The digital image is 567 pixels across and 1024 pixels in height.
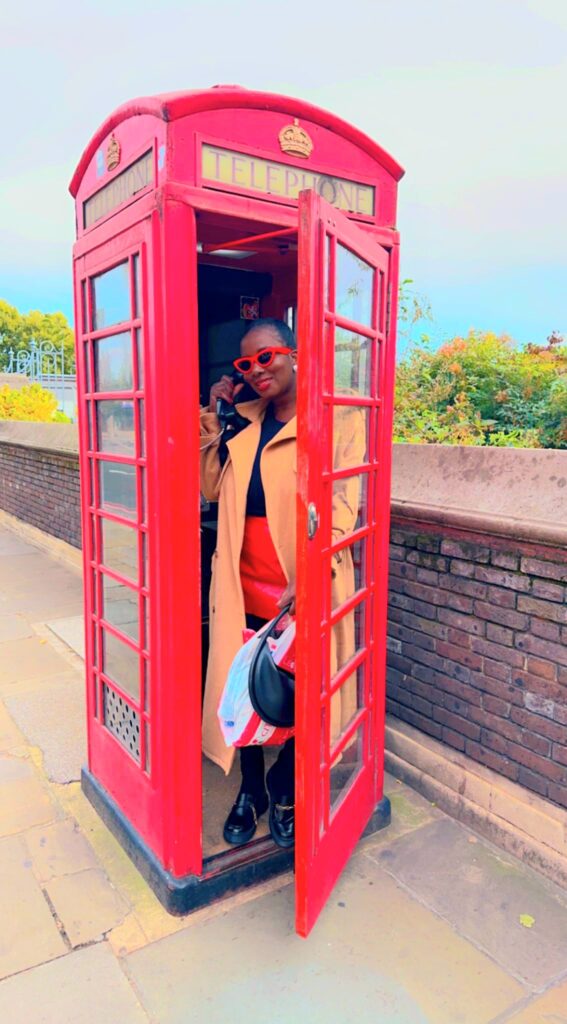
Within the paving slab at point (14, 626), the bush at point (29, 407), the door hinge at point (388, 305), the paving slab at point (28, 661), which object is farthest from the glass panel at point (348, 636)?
the bush at point (29, 407)

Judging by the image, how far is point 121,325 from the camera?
2379 millimetres

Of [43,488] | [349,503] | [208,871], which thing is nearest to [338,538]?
[349,503]

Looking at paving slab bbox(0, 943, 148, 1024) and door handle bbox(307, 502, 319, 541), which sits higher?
door handle bbox(307, 502, 319, 541)

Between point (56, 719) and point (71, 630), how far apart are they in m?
1.61

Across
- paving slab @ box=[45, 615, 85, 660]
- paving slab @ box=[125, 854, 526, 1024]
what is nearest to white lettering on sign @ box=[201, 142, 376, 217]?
paving slab @ box=[125, 854, 526, 1024]

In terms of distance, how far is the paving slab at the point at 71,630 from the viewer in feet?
16.8

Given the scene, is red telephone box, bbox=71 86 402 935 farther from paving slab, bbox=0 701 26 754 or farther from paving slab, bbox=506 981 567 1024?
paving slab, bbox=0 701 26 754

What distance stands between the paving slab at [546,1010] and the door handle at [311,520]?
1.53 metres

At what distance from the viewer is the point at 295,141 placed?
2279 mm

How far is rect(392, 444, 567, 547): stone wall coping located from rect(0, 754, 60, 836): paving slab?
212 cm

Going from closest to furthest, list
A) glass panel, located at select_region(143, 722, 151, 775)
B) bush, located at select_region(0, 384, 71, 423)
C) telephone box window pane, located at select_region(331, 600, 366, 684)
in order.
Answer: telephone box window pane, located at select_region(331, 600, 366, 684)
glass panel, located at select_region(143, 722, 151, 775)
bush, located at select_region(0, 384, 71, 423)

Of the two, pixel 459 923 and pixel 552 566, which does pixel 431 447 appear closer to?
pixel 552 566

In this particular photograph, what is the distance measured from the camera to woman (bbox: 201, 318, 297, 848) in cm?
250

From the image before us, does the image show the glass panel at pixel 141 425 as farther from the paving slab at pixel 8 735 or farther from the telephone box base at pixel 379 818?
the paving slab at pixel 8 735
